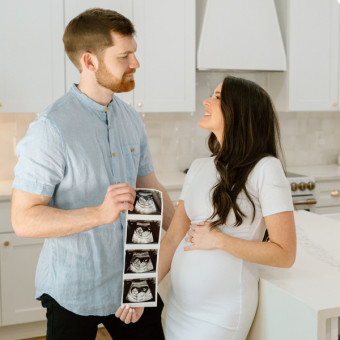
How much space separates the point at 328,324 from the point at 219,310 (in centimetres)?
33

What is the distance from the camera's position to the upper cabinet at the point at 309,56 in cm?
395

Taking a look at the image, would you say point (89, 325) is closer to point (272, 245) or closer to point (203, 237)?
point (203, 237)

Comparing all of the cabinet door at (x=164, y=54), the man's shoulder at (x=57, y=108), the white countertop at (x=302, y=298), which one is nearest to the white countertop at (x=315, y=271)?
the white countertop at (x=302, y=298)

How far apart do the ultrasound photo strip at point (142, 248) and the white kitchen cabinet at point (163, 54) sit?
2.09m

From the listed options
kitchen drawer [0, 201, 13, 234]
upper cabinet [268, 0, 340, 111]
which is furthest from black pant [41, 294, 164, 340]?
upper cabinet [268, 0, 340, 111]

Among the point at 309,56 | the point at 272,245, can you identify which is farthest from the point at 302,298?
the point at 309,56

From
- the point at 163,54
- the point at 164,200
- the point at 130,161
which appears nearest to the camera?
the point at 130,161

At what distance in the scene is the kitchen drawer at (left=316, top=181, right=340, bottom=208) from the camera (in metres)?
3.93

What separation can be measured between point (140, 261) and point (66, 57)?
217cm

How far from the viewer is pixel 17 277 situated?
3254 mm

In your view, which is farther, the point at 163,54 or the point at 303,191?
the point at 303,191

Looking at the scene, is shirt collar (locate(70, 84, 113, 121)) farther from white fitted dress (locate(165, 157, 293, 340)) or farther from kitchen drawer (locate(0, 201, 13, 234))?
kitchen drawer (locate(0, 201, 13, 234))

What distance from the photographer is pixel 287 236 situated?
4.97 ft

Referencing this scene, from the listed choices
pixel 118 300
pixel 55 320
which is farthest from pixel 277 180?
pixel 55 320
